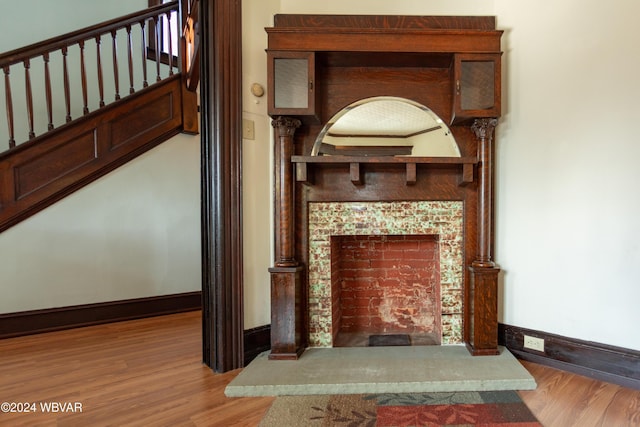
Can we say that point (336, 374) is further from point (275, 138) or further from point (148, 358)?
point (275, 138)

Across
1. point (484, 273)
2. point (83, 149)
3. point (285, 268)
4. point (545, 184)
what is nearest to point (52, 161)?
point (83, 149)

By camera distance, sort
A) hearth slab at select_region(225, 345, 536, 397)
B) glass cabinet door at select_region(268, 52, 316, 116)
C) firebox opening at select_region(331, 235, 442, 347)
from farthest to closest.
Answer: firebox opening at select_region(331, 235, 442, 347) < glass cabinet door at select_region(268, 52, 316, 116) < hearth slab at select_region(225, 345, 536, 397)

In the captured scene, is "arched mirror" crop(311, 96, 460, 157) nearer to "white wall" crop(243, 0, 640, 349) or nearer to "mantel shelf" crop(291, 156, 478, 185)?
"mantel shelf" crop(291, 156, 478, 185)

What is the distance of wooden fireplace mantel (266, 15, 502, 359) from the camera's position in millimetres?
1795

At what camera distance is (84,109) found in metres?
2.62

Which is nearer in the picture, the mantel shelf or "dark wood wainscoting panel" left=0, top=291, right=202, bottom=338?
the mantel shelf

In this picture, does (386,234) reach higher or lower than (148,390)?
higher

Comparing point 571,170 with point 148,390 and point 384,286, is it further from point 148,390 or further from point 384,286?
point 148,390

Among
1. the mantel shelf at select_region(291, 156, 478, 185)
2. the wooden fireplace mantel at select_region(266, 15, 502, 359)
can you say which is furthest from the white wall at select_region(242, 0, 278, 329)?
the mantel shelf at select_region(291, 156, 478, 185)

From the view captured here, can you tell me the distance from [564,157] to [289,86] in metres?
1.79

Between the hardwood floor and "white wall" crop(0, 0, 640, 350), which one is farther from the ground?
"white wall" crop(0, 0, 640, 350)

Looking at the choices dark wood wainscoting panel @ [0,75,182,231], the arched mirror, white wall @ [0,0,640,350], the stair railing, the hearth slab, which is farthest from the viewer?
the stair railing

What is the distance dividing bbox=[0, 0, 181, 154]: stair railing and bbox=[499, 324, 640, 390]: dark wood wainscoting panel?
398 centimetres

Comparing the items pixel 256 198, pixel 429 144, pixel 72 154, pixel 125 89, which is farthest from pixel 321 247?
pixel 125 89
